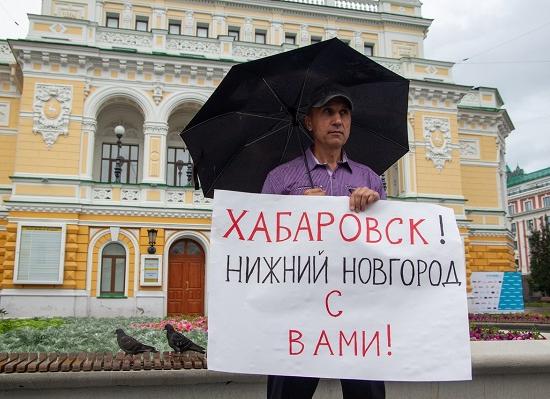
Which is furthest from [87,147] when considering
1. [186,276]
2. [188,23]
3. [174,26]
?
[188,23]

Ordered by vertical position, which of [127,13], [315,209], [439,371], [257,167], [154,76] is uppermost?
[127,13]

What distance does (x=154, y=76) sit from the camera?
76.6ft

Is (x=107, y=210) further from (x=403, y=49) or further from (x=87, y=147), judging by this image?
(x=403, y=49)

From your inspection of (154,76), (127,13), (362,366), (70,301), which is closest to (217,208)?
(362,366)


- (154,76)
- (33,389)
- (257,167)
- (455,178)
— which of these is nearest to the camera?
(257,167)

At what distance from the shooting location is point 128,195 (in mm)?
22172

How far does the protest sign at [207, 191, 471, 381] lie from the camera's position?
108 inches

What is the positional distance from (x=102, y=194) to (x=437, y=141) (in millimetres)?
16260

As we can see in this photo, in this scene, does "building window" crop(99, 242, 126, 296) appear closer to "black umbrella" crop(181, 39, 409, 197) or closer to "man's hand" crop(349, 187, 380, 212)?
"black umbrella" crop(181, 39, 409, 197)

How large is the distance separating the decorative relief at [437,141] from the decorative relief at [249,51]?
854 centimetres

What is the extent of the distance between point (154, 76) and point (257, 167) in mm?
21081

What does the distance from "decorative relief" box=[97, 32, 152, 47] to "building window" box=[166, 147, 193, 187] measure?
5.09 metres

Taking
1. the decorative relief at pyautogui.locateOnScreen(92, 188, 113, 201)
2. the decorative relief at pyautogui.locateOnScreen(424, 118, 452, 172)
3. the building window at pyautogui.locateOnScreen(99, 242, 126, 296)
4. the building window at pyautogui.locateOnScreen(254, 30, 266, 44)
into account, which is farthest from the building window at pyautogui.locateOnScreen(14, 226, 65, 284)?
the decorative relief at pyautogui.locateOnScreen(424, 118, 452, 172)

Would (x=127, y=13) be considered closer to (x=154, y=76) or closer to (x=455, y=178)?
(x=154, y=76)
